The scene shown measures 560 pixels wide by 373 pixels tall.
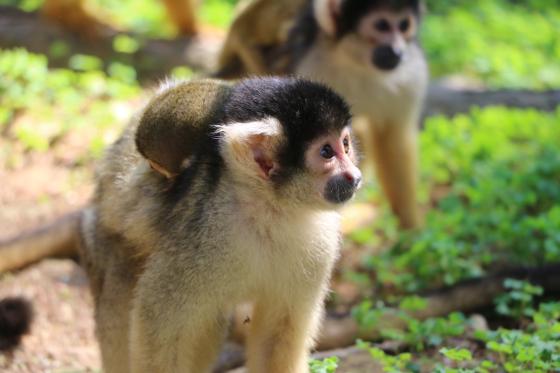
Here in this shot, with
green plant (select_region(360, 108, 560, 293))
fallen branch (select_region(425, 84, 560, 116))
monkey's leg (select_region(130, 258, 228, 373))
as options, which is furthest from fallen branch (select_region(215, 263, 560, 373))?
fallen branch (select_region(425, 84, 560, 116))

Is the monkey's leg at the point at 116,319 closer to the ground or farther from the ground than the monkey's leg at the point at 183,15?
closer to the ground

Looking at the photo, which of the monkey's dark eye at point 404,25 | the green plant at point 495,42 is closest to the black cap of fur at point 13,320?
the monkey's dark eye at point 404,25

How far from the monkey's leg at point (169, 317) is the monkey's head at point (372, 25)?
9.42 ft

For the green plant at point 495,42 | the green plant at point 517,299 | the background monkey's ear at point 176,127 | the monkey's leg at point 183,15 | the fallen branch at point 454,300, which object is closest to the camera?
the background monkey's ear at point 176,127

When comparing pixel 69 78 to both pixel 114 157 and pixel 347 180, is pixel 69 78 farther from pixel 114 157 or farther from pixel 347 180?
pixel 347 180

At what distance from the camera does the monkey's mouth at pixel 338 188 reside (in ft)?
10.0

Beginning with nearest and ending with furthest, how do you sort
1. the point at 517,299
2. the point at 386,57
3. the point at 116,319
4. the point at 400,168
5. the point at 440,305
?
the point at 116,319 → the point at 517,299 → the point at 440,305 → the point at 386,57 → the point at 400,168

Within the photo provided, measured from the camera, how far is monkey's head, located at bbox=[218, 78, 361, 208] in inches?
119

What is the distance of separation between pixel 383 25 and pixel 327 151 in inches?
106

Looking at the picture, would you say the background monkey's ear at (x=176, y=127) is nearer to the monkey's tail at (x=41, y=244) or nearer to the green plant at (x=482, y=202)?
the monkey's tail at (x=41, y=244)

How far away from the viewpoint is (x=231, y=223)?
9.96 feet

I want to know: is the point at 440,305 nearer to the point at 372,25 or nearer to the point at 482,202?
the point at 482,202

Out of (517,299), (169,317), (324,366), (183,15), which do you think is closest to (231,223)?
(169,317)

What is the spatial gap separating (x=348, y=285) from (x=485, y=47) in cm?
472
